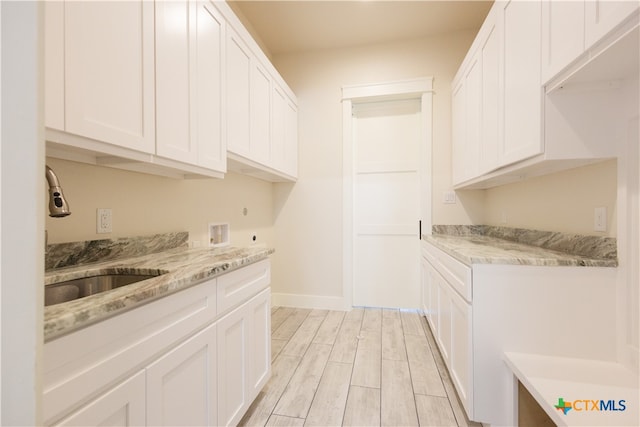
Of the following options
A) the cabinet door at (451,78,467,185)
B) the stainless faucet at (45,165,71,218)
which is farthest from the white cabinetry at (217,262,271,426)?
the cabinet door at (451,78,467,185)

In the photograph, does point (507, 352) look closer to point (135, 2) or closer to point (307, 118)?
point (135, 2)

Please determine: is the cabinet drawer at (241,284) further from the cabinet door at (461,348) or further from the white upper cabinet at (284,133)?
the white upper cabinet at (284,133)

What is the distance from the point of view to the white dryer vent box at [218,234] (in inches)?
81.4

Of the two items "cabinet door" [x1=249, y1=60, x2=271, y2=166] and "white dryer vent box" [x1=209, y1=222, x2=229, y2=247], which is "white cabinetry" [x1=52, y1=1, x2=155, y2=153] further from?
"white dryer vent box" [x1=209, y1=222, x2=229, y2=247]

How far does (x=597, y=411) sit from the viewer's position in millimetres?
911

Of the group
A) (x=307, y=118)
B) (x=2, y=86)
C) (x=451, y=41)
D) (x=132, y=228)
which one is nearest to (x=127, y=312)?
(x=2, y=86)

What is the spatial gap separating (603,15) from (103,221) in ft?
7.02

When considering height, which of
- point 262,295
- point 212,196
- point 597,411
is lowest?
point 597,411

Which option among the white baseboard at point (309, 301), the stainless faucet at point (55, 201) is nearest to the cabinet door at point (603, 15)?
the stainless faucet at point (55, 201)

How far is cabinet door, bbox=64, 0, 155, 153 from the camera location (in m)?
0.85

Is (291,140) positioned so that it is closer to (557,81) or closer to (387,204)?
(387,204)

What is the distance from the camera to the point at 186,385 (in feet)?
3.14

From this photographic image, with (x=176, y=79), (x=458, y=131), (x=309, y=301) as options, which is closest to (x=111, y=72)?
(x=176, y=79)

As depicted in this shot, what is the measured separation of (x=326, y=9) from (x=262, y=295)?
8.44 feet
